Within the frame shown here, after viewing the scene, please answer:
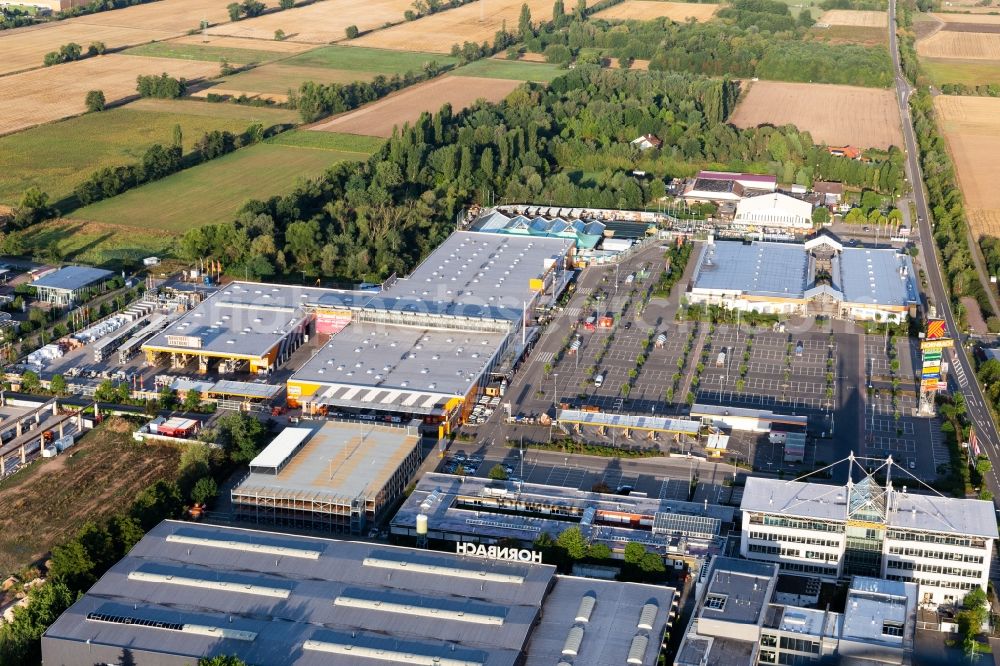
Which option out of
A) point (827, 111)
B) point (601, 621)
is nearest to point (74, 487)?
point (601, 621)

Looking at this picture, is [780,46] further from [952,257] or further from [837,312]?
[837,312]

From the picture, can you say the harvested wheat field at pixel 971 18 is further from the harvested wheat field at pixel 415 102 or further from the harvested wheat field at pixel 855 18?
the harvested wheat field at pixel 415 102

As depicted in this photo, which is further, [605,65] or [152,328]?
[605,65]

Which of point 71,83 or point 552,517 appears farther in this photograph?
point 71,83

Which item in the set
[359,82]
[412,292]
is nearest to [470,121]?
[359,82]

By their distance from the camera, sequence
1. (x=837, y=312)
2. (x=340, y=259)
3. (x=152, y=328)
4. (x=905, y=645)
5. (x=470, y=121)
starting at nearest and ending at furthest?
1. (x=905, y=645)
2. (x=152, y=328)
3. (x=837, y=312)
4. (x=340, y=259)
5. (x=470, y=121)

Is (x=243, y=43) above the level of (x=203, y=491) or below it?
above

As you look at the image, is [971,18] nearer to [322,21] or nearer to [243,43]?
[322,21]
